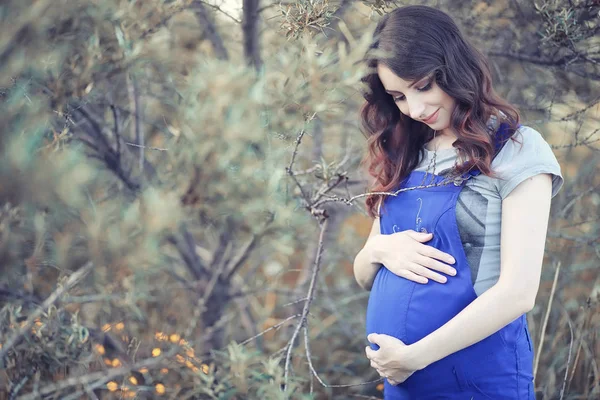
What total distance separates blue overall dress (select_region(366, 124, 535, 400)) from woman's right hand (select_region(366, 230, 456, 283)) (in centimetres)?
2

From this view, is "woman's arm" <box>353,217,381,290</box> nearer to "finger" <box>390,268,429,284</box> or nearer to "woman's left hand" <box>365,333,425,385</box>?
"finger" <box>390,268,429,284</box>

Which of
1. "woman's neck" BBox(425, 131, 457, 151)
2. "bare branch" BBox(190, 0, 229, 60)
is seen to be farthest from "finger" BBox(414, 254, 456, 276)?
"bare branch" BBox(190, 0, 229, 60)

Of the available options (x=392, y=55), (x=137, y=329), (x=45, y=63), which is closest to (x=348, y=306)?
(x=137, y=329)

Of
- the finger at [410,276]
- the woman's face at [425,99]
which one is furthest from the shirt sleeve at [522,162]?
the finger at [410,276]

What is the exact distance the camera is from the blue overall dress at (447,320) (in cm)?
161

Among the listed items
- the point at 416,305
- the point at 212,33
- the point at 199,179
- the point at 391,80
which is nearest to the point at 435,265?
the point at 416,305

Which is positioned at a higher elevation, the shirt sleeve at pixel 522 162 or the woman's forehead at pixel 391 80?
the woman's forehead at pixel 391 80

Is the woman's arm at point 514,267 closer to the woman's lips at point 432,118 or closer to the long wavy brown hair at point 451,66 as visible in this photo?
the long wavy brown hair at point 451,66

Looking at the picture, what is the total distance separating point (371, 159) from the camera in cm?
205

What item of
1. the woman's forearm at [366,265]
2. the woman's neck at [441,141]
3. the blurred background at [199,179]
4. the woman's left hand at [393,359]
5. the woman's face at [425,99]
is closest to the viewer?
the blurred background at [199,179]

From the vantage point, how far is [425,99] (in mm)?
1702

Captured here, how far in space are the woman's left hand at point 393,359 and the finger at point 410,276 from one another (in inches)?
7.3

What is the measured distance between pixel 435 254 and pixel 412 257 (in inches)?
3.0

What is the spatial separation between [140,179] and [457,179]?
4.70 ft
